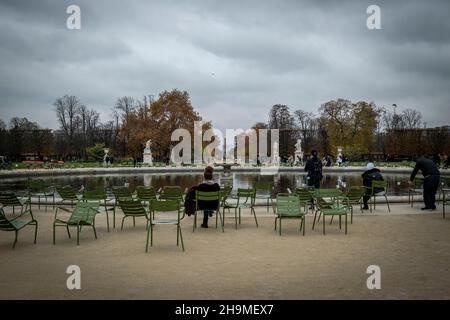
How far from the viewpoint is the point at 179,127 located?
56625mm

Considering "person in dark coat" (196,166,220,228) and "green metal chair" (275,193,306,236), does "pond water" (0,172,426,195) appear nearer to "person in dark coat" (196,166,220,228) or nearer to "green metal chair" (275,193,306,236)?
"person in dark coat" (196,166,220,228)

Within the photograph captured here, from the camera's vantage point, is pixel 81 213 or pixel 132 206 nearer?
pixel 81 213

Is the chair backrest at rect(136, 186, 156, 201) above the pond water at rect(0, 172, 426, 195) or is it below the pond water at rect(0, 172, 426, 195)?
above

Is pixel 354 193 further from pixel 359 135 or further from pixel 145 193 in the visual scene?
pixel 359 135

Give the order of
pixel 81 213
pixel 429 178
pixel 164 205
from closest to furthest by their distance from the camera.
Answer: pixel 164 205, pixel 81 213, pixel 429 178

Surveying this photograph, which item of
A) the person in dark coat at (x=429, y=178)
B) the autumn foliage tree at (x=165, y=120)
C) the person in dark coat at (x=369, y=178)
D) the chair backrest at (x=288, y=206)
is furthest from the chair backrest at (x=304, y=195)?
the autumn foliage tree at (x=165, y=120)

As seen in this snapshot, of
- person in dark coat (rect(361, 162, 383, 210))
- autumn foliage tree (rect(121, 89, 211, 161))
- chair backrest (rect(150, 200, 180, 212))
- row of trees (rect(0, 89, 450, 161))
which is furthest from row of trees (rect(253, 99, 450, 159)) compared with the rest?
chair backrest (rect(150, 200, 180, 212))

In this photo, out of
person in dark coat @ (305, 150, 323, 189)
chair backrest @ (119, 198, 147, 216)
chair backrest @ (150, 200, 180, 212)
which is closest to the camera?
chair backrest @ (150, 200, 180, 212)

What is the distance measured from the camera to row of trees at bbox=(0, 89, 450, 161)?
5766 cm

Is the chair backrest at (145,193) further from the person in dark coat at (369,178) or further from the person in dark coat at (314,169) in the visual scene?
the person in dark coat at (369,178)

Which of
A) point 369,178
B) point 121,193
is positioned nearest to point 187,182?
point 121,193

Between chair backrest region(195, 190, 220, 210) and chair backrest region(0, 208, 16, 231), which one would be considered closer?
chair backrest region(0, 208, 16, 231)

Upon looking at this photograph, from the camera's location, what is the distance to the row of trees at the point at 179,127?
57656 millimetres
